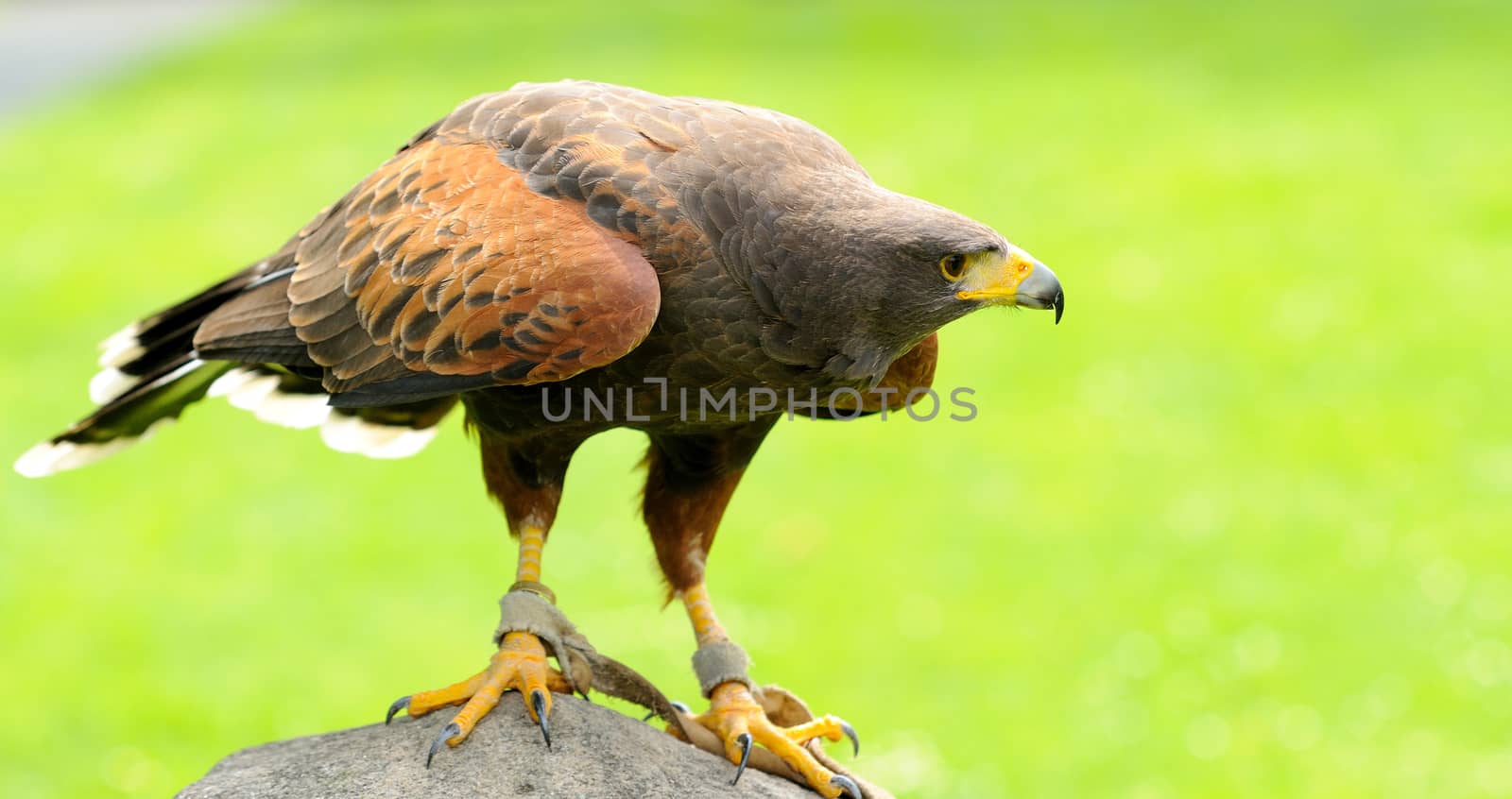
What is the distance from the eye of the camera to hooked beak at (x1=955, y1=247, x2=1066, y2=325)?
13.2 feet

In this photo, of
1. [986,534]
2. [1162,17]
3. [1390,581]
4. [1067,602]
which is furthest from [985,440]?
[1162,17]

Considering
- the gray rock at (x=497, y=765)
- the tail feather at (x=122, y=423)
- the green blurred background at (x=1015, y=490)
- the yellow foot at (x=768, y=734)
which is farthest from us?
the green blurred background at (x=1015, y=490)

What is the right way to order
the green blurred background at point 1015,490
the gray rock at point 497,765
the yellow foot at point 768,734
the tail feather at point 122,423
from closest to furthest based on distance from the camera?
the gray rock at point 497,765
the yellow foot at point 768,734
the tail feather at point 122,423
the green blurred background at point 1015,490

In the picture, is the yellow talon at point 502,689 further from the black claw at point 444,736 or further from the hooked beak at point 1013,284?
the hooked beak at point 1013,284

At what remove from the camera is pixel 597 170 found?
4281mm

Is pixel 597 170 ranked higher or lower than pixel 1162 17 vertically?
lower

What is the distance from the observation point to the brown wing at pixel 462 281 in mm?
4004

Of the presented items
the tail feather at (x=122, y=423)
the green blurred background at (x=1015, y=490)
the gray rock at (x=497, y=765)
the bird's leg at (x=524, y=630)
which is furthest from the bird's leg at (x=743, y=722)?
the green blurred background at (x=1015, y=490)

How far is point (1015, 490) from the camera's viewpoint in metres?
11.1

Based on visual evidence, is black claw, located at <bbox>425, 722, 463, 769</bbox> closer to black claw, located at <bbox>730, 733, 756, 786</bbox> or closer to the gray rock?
the gray rock

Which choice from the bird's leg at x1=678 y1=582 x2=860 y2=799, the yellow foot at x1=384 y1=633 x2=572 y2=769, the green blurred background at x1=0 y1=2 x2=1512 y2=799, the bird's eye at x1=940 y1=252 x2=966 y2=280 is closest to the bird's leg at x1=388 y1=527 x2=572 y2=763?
the yellow foot at x1=384 y1=633 x2=572 y2=769

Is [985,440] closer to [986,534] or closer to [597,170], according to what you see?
[986,534]

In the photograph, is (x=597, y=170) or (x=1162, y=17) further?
(x=1162, y=17)

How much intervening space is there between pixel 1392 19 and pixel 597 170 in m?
17.5
